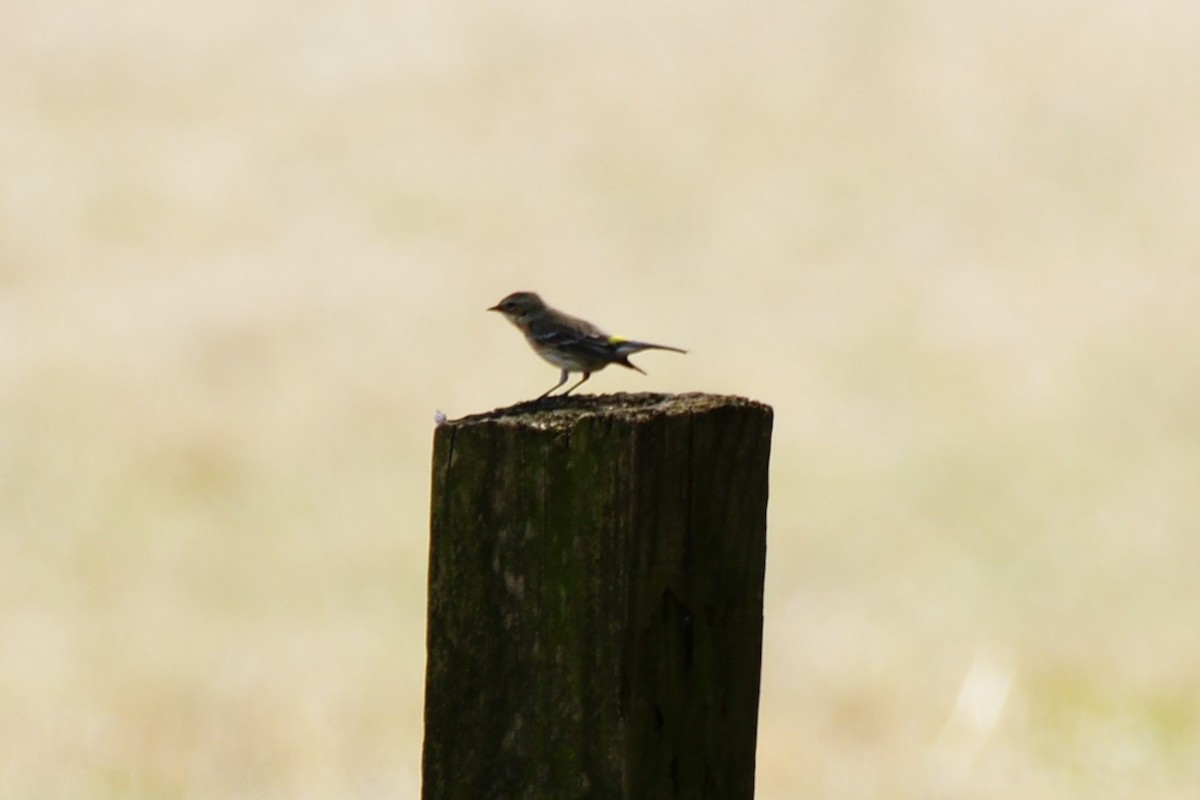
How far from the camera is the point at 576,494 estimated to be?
9.36 ft

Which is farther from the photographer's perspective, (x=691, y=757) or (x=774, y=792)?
(x=774, y=792)

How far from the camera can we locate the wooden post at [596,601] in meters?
2.84

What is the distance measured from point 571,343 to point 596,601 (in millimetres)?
3837

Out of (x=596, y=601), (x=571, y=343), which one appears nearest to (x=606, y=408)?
(x=596, y=601)

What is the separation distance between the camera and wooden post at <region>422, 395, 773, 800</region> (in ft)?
9.30

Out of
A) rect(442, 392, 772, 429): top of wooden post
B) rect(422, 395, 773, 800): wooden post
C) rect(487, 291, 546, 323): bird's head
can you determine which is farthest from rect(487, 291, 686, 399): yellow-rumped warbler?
rect(422, 395, 773, 800): wooden post

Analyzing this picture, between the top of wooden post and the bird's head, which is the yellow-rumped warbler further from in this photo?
the top of wooden post

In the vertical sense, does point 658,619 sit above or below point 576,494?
below

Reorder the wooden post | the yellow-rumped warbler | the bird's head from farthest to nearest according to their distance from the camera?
the bird's head
the yellow-rumped warbler
the wooden post

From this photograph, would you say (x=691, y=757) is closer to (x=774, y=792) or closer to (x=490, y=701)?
(x=490, y=701)

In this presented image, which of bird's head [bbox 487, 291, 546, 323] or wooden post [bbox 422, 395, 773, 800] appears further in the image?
bird's head [bbox 487, 291, 546, 323]

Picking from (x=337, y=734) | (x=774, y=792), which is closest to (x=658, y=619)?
(x=774, y=792)

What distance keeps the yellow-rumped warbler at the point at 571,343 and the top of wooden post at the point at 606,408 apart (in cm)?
Answer: 302

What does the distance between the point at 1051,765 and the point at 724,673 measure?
6840 millimetres
